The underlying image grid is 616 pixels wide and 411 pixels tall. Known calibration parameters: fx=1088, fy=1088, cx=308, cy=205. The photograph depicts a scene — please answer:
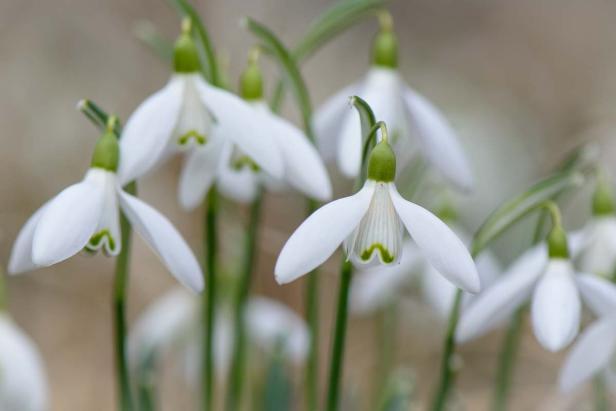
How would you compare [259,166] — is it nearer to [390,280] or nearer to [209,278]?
[209,278]

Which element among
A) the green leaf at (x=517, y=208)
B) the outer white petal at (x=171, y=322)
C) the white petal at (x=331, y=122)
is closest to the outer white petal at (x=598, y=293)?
the green leaf at (x=517, y=208)

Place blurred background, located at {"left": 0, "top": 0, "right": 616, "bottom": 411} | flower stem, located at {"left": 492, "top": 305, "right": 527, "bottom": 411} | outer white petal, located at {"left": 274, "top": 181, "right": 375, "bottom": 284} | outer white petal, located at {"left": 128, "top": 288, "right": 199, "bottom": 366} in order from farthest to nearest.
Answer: blurred background, located at {"left": 0, "top": 0, "right": 616, "bottom": 411} → outer white petal, located at {"left": 128, "top": 288, "right": 199, "bottom": 366} → flower stem, located at {"left": 492, "top": 305, "right": 527, "bottom": 411} → outer white petal, located at {"left": 274, "top": 181, "right": 375, "bottom": 284}

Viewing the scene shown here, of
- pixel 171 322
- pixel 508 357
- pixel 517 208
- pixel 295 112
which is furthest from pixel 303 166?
pixel 295 112

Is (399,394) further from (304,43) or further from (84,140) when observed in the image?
(84,140)

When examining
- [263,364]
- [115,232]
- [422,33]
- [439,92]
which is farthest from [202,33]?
[422,33]

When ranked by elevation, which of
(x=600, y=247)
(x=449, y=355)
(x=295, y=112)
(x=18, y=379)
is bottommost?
(x=18, y=379)

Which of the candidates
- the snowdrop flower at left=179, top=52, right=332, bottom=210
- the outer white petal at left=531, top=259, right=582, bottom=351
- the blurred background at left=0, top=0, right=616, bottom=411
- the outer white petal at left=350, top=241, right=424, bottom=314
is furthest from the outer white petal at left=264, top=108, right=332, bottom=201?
the blurred background at left=0, top=0, right=616, bottom=411

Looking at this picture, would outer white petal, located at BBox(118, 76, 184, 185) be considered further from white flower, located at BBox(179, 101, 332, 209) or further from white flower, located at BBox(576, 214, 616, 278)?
white flower, located at BBox(576, 214, 616, 278)
